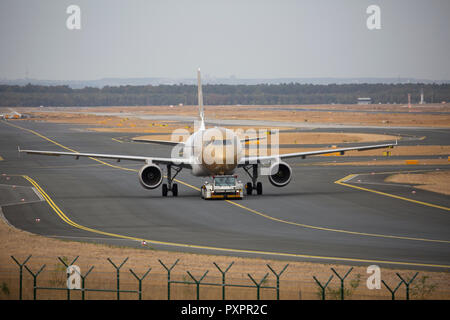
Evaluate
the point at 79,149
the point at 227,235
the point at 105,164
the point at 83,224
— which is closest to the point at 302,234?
the point at 227,235

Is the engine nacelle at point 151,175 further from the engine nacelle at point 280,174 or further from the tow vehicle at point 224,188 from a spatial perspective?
the engine nacelle at point 280,174

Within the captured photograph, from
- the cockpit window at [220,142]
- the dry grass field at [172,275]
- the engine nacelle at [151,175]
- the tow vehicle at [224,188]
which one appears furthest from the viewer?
the engine nacelle at [151,175]

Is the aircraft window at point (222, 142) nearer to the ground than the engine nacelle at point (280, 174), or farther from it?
farther from it

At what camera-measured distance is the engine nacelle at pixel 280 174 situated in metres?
53.1

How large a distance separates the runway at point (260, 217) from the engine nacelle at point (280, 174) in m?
1.19

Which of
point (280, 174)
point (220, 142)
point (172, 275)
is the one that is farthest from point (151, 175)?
point (172, 275)

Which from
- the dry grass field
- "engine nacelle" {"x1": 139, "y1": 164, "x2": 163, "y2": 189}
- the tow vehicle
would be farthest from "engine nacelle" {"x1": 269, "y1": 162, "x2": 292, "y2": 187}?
the dry grass field

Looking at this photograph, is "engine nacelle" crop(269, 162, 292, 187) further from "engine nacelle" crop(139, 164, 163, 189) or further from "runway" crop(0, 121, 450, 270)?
"engine nacelle" crop(139, 164, 163, 189)

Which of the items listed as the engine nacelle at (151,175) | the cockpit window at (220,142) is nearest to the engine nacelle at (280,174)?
the cockpit window at (220,142)

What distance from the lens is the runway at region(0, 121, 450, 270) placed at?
34875 millimetres

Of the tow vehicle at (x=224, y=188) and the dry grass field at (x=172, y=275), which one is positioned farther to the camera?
the tow vehicle at (x=224, y=188)

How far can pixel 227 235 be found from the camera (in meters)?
38.4

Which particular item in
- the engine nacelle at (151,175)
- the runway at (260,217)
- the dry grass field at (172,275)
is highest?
the engine nacelle at (151,175)
